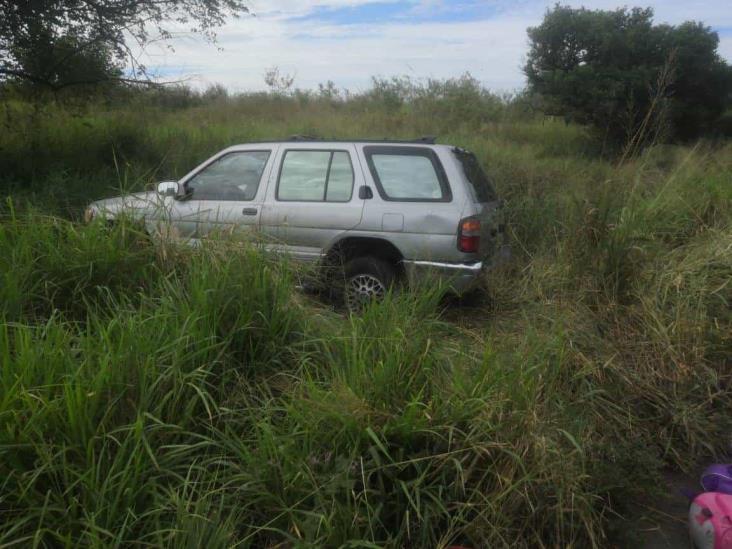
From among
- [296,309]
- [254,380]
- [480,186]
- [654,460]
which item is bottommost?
[654,460]

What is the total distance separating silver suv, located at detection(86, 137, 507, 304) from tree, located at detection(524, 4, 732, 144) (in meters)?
7.39

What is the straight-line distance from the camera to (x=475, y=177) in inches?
237

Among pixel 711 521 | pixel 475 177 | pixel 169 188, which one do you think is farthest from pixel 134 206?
pixel 711 521

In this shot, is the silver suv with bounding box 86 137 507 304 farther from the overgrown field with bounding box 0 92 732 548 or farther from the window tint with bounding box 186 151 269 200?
the overgrown field with bounding box 0 92 732 548

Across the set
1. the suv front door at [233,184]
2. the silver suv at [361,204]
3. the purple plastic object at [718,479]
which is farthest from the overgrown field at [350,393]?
the suv front door at [233,184]

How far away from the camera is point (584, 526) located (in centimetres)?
286

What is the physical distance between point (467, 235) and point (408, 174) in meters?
0.87

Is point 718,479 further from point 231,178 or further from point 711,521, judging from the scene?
point 231,178

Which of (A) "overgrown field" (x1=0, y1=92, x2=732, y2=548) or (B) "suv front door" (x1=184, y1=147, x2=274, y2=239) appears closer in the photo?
(A) "overgrown field" (x1=0, y1=92, x2=732, y2=548)

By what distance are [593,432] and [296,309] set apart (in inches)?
73.3

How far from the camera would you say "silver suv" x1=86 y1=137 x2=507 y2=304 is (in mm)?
5430

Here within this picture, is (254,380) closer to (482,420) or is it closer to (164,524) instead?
(164,524)

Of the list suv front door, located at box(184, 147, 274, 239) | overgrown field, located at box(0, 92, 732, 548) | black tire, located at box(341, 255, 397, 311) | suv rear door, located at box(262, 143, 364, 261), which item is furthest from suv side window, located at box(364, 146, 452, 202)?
suv front door, located at box(184, 147, 274, 239)

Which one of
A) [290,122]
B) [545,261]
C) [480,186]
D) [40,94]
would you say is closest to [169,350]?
[545,261]
